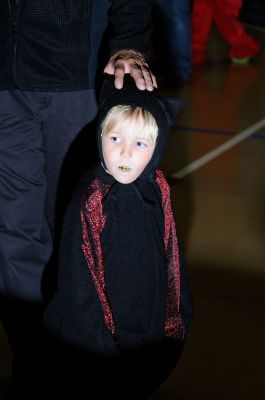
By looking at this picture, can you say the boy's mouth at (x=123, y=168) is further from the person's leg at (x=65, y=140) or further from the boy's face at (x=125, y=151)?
the person's leg at (x=65, y=140)

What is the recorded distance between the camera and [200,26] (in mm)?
7891

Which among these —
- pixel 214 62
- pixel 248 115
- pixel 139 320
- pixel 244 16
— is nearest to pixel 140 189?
pixel 139 320

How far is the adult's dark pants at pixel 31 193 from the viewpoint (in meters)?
2.31

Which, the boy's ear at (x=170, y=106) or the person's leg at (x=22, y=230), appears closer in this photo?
the boy's ear at (x=170, y=106)

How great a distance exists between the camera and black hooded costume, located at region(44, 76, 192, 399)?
196cm

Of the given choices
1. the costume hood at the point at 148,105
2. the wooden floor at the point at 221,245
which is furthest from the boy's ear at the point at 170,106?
the wooden floor at the point at 221,245

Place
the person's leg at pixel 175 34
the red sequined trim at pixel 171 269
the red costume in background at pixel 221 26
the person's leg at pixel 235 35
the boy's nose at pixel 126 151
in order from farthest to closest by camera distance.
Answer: the person's leg at pixel 235 35, the red costume in background at pixel 221 26, the person's leg at pixel 175 34, the red sequined trim at pixel 171 269, the boy's nose at pixel 126 151

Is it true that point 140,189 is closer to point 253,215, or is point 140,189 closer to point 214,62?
point 253,215

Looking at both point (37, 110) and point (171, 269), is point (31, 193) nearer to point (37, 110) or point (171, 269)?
point (37, 110)

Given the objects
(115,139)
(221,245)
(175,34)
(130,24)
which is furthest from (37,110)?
(175,34)

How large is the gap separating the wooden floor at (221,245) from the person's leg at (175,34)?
54cm

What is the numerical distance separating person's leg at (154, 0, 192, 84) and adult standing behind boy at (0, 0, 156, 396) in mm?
4538

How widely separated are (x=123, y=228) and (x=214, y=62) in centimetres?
652

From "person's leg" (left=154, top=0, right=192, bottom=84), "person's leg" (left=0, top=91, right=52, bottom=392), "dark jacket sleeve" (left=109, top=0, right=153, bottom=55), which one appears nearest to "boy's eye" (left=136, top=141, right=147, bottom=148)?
"dark jacket sleeve" (left=109, top=0, right=153, bottom=55)
